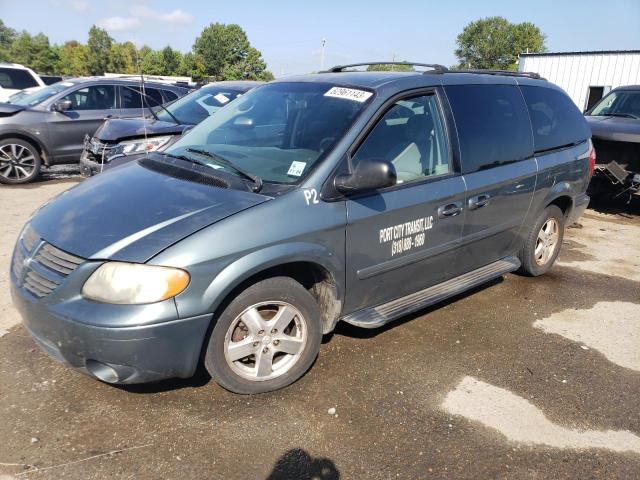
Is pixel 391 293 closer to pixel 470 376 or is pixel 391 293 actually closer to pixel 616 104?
pixel 470 376

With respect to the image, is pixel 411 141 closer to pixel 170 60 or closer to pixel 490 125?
pixel 490 125

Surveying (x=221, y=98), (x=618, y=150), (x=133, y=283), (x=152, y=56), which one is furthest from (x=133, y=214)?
(x=152, y=56)

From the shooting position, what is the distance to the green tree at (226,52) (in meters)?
104

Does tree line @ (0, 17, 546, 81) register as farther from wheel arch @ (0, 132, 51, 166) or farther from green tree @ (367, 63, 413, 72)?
green tree @ (367, 63, 413, 72)

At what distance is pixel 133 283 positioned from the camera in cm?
251

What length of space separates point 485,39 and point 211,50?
52986 millimetres

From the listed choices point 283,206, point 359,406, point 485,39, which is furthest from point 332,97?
point 485,39

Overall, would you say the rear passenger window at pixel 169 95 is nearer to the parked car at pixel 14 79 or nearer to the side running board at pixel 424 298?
the parked car at pixel 14 79

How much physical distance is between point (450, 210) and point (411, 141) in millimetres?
557

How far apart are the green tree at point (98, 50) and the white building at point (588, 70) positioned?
6066 centimetres

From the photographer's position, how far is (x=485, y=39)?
327 ft

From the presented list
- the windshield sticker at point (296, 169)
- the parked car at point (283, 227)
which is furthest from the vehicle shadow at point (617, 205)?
the windshield sticker at point (296, 169)

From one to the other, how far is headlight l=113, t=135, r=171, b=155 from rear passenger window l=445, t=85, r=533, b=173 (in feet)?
13.7

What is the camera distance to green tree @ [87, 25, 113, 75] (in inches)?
2785
